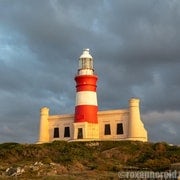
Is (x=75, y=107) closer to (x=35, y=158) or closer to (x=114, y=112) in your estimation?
(x=114, y=112)

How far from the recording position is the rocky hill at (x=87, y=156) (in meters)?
32.5

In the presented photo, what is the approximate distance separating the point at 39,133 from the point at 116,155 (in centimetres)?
1364

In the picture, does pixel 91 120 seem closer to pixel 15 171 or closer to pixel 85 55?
pixel 85 55

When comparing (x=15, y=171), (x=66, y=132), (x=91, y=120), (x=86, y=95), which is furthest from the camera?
(x=66, y=132)

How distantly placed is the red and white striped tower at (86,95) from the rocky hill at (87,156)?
3.80m

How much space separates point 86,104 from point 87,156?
9.53 m

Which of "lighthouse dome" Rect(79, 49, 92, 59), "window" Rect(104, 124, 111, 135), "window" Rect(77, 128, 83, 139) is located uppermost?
"lighthouse dome" Rect(79, 49, 92, 59)

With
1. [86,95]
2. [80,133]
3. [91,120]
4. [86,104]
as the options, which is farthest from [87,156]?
[86,95]

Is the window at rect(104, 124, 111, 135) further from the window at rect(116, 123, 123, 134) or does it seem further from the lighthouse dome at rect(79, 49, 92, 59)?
the lighthouse dome at rect(79, 49, 92, 59)

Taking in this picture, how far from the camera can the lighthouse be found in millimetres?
46781

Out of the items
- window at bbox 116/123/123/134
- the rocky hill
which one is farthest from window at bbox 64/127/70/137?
window at bbox 116/123/123/134

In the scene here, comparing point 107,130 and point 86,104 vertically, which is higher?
point 86,104

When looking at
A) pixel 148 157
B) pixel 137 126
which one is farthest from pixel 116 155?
pixel 137 126

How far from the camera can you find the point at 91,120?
4725cm
